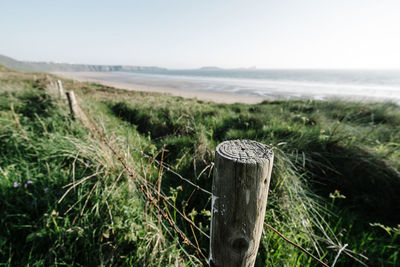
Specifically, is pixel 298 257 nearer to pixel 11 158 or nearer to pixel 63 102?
pixel 11 158

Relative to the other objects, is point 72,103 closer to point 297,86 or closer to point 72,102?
point 72,102

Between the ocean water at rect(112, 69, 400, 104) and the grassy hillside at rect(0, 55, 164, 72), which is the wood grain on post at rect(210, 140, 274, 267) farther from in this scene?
the grassy hillside at rect(0, 55, 164, 72)

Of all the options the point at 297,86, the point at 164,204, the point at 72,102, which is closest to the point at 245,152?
the point at 164,204

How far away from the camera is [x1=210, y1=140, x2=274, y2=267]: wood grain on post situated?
29.4 inches

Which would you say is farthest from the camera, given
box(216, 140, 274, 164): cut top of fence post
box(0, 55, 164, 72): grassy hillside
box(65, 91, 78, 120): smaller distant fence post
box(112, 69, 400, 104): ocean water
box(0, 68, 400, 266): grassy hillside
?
box(0, 55, 164, 72): grassy hillside

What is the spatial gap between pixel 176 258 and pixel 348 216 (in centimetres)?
247

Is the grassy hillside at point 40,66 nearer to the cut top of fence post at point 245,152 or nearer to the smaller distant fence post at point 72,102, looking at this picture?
the smaller distant fence post at point 72,102

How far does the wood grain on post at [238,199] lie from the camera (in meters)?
0.75

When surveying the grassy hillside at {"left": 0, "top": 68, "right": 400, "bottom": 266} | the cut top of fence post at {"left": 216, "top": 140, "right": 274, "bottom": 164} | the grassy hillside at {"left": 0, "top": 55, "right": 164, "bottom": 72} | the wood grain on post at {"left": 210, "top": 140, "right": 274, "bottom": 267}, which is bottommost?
the grassy hillside at {"left": 0, "top": 68, "right": 400, "bottom": 266}

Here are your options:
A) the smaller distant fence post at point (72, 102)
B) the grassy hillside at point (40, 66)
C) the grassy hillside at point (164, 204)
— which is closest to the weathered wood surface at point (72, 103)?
the smaller distant fence post at point (72, 102)

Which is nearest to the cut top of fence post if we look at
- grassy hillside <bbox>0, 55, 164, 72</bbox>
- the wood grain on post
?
the wood grain on post

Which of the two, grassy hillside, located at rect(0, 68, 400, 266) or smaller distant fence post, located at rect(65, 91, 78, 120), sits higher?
smaller distant fence post, located at rect(65, 91, 78, 120)

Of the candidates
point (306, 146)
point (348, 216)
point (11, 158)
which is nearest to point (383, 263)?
point (348, 216)

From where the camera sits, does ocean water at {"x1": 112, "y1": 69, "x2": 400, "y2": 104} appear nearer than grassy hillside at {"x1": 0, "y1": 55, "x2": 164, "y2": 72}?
Yes
